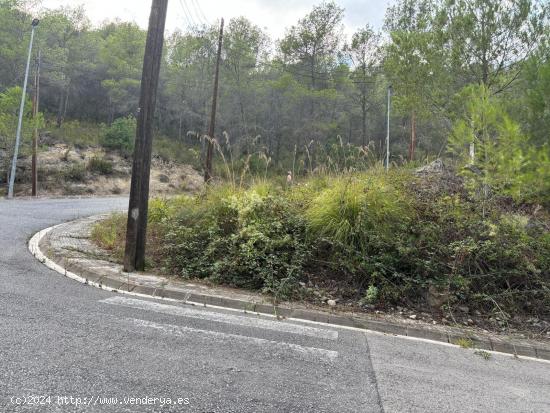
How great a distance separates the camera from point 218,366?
10.7 ft

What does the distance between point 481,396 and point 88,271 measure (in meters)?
5.37

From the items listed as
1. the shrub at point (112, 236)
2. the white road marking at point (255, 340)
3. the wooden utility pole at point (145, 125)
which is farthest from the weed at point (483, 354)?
the shrub at point (112, 236)

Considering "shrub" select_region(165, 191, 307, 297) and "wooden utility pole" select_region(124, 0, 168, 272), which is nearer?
"shrub" select_region(165, 191, 307, 297)

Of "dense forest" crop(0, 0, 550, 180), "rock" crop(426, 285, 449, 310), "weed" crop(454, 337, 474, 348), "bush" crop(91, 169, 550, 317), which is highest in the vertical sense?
"dense forest" crop(0, 0, 550, 180)

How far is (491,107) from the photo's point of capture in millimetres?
6199

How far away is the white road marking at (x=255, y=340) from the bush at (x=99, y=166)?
25.3m

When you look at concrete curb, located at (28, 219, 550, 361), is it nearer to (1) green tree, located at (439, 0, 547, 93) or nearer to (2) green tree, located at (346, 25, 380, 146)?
(1) green tree, located at (439, 0, 547, 93)

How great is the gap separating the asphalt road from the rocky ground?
18.9 m

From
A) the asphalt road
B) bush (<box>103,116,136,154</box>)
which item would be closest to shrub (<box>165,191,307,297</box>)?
the asphalt road

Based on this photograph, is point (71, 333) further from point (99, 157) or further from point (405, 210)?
point (99, 157)

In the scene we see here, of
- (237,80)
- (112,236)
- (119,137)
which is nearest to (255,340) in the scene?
(112,236)

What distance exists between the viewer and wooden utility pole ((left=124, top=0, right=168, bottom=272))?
6176 mm

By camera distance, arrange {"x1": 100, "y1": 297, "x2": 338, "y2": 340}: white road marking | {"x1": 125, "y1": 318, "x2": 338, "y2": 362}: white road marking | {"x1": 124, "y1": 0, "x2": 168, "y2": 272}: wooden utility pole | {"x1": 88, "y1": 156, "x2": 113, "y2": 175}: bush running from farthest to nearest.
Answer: {"x1": 88, "y1": 156, "x2": 113, "y2": 175}: bush, {"x1": 124, "y1": 0, "x2": 168, "y2": 272}: wooden utility pole, {"x1": 100, "y1": 297, "x2": 338, "y2": 340}: white road marking, {"x1": 125, "y1": 318, "x2": 338, "y2": 362}: white road marking

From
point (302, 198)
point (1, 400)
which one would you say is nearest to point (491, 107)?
point (302, 198)
